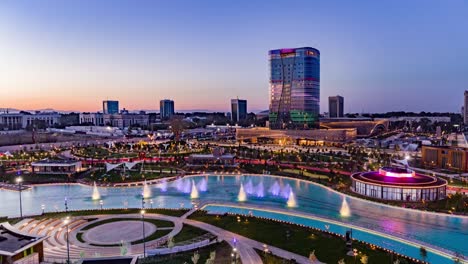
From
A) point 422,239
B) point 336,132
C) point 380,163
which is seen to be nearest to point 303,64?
point 336,132

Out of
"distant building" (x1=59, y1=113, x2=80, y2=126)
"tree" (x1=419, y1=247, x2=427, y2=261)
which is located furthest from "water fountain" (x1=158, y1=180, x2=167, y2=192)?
"distant building" (x1=59, y1=113, x2=80, y2=126)

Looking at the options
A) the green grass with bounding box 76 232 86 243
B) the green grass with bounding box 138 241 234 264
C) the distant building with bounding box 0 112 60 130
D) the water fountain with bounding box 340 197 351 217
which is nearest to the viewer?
the green grass with bounding box 138 241 234 264

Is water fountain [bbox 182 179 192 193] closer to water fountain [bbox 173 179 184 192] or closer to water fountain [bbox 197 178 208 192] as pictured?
water fountain [bbox 173 179 184 192]

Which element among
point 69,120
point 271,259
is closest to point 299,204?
point 271,259

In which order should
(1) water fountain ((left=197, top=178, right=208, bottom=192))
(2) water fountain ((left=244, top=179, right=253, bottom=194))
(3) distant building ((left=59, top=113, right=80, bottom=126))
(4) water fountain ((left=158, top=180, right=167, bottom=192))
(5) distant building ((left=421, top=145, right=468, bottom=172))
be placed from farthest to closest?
(3) distant building ((left=59, top=113, right=80, bottom=126)) < (5) distant building ((left=421, top=145, right=468, bottom=172)) < (4) water fountain ((left=158, top=180, right=167, bottom=192)) < (1) water fountain ((left=197, top=178, right=208, bottom=192)) < (2) water fountain ((left=244, top=179, right=253, bottom=194))

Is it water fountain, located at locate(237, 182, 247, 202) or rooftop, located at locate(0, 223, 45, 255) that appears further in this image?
water fountain, located at locate(237, 182, 247, 202)

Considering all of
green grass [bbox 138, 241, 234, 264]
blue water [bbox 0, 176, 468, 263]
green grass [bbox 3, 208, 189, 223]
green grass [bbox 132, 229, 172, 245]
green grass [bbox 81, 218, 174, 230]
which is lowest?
blue water [bbox 0, 176, 468, 263]

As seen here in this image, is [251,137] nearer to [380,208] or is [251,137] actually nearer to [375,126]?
[375,126]

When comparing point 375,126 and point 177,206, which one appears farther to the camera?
point 375,126
